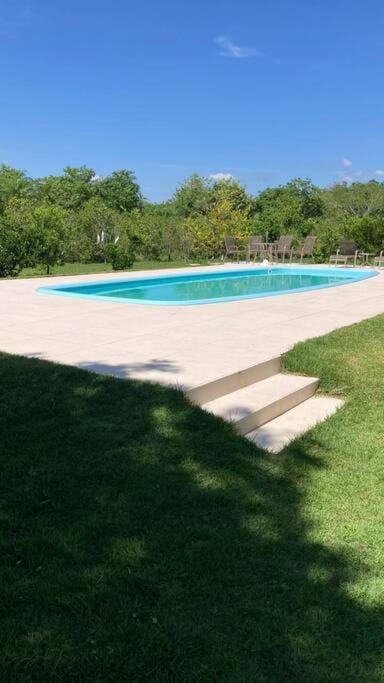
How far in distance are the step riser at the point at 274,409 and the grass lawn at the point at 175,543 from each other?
0.58 ft

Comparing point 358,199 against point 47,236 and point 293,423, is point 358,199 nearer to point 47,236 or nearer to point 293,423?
point 47,236

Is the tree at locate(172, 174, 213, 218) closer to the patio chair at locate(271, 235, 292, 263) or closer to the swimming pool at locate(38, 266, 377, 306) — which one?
the patio chair at locate(271, 235, 292, 263)

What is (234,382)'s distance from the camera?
12.8 ft

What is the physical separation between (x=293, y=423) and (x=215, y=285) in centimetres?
952

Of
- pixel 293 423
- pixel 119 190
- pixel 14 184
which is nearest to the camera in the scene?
pixel 293 423

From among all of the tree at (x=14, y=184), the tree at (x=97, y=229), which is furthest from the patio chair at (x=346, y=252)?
the tree at (x=14, y=184)

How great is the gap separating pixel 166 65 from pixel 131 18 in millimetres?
8819

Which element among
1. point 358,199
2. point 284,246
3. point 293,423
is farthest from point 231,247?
point 358,199

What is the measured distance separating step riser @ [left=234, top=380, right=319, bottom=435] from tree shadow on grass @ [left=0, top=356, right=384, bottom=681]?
0.20 m

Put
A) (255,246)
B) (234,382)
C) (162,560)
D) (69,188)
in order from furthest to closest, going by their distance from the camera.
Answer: (69,188) → (255,246) → (234,382) → (162,560)

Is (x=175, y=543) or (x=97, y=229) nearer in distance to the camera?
(x=175, y=543)

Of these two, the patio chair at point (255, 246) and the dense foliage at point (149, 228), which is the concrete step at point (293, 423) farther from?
the patio chair at point (255, 246)

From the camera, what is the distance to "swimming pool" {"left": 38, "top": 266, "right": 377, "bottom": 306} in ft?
32.4

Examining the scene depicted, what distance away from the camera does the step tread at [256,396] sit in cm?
350
